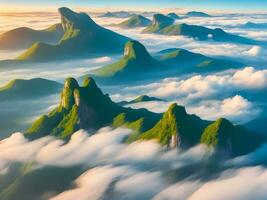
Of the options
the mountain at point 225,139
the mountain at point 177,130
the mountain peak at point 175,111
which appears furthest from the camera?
the mountain peak at point 175,111

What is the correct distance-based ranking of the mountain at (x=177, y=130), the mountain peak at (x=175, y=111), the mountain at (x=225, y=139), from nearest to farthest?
the mountain at (x=225, y=139), the mountain at (x=177, y=130), the mountain peak at (x=175, y=111)

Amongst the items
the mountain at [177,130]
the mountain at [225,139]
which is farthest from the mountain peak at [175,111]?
the mountain at [225,139]

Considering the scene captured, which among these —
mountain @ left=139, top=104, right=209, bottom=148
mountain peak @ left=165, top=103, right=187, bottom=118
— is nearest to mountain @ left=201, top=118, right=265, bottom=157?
mountain @ left=139, top=104, right=209, bottom=148

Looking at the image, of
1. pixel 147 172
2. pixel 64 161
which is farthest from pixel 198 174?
pixel 64 161

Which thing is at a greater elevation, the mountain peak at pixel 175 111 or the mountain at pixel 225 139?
the mountain peak at pixel 175 111

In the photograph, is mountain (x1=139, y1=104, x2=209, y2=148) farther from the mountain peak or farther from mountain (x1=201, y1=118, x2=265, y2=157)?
mountain (x1=201, y1=118, x2=265, y2=157)

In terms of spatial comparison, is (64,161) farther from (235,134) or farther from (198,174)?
(235,134)

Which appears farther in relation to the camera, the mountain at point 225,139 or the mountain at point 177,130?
the mountain at point 177,130

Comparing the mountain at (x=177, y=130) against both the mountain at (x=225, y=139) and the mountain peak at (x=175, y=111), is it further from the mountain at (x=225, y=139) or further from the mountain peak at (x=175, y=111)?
the mountain at (x=225, y=139)
